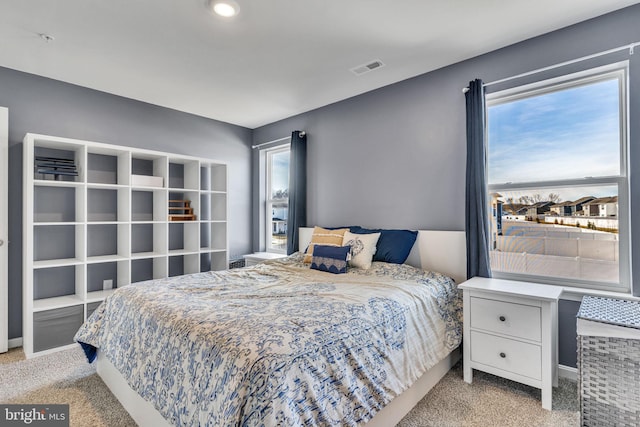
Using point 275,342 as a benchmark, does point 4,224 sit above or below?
above

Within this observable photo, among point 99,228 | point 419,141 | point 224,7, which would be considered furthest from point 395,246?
point 99,228

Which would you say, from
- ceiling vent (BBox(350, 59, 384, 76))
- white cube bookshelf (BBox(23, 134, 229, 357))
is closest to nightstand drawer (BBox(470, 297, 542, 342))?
ceiling vent (BBox(350, 59, 384, 76))

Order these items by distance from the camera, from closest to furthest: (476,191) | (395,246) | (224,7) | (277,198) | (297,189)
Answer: (224,7), (476,191), (395,246), (297,189), (277,198)

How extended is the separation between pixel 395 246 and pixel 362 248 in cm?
30

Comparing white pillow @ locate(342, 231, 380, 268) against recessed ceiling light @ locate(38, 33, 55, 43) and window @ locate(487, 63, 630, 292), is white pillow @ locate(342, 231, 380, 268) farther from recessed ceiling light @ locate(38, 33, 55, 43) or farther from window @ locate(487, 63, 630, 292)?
recessed ceiling light @ locate(38, 33, 55, 43)

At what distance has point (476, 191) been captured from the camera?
251 cm

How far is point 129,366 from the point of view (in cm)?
179

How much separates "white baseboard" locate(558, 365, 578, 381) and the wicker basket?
28.1 inches

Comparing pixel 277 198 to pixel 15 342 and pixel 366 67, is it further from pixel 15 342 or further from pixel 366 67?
pixel 15 342

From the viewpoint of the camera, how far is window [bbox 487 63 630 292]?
2.16 metres

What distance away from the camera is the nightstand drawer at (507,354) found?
1963 mm

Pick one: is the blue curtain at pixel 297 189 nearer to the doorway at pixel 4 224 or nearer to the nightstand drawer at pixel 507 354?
the nightstand drawer at pixel 507 354

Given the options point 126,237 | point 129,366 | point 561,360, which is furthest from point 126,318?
point 561,360

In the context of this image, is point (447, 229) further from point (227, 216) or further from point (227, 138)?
point (227, 138)
